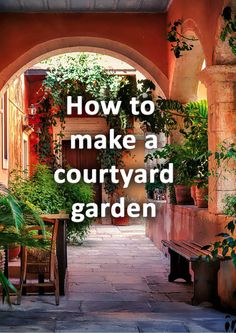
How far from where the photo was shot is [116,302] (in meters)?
5.61

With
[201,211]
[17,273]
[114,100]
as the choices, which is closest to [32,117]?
[114,100]

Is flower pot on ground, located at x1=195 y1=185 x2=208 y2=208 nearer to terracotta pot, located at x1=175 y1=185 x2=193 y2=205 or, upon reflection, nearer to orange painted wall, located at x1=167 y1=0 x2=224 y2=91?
terracotta pot, located at x1=175 y1=185 x2=193 y2=205

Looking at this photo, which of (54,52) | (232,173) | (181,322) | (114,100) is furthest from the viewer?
(114,100)

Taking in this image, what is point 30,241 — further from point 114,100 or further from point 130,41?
point 114,100

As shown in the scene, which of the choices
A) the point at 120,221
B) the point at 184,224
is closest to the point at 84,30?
the point at 184,224

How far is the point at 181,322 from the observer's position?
4.23 m

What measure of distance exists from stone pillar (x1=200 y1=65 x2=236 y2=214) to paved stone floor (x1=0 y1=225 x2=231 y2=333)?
1.04m

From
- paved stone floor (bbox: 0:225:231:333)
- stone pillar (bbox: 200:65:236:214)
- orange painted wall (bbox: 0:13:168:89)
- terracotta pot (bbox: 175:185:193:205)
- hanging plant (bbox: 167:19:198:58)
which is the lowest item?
paved stone floor (bbox: 0:225:231:333)

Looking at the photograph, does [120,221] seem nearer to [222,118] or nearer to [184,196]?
[184,196]

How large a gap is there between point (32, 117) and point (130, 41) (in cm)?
536

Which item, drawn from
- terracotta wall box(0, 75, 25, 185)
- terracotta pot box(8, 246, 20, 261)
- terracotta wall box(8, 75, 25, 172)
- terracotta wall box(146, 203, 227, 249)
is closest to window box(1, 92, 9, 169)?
terracotta wall box(0, 75, 25, 185)

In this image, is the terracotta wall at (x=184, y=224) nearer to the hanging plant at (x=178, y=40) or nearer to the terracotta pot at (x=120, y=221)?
the hanging plant at (x=178, y=40)

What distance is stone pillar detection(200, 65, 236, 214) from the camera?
5770 mm

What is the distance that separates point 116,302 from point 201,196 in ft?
Answer: 6.39
